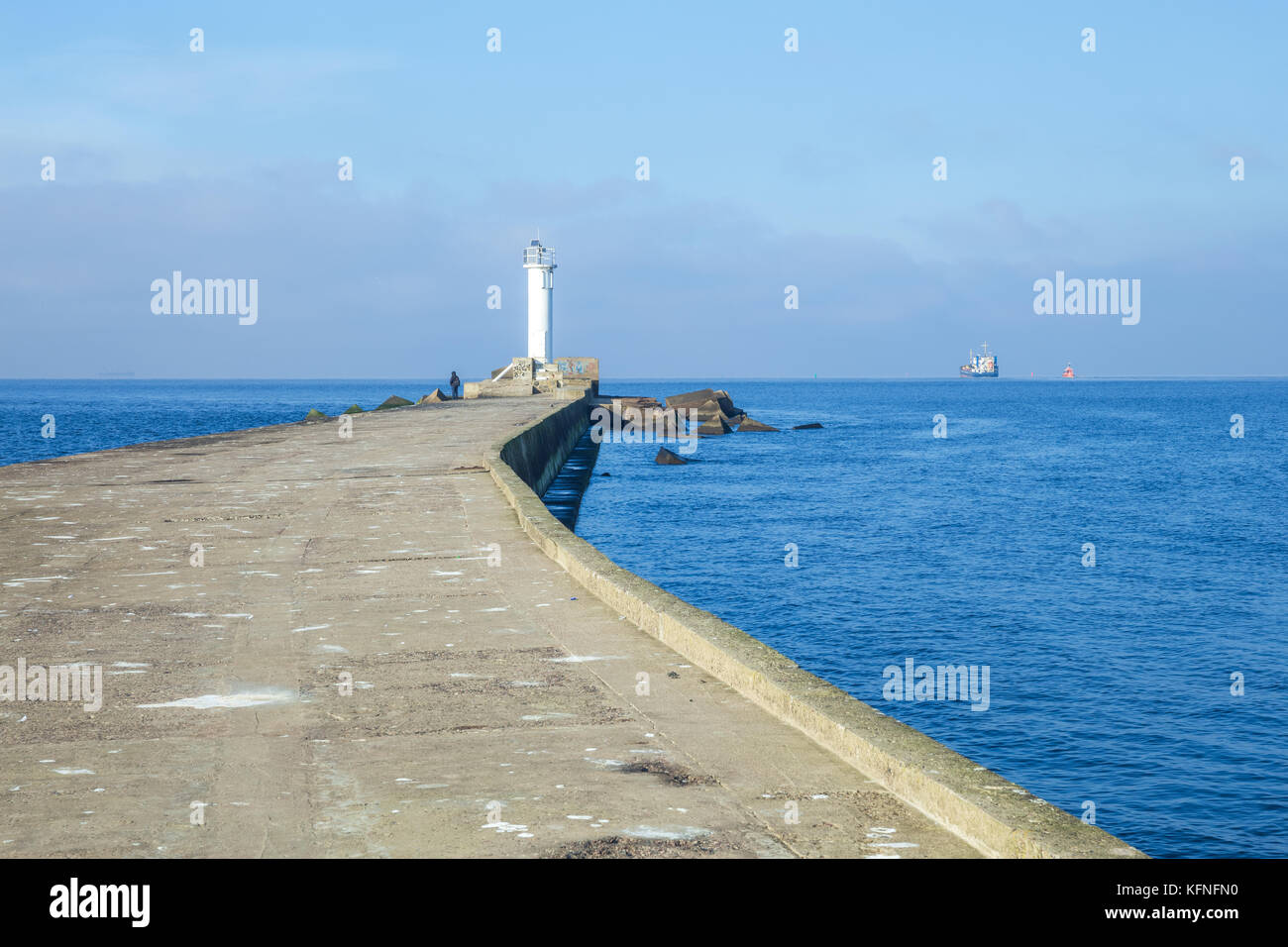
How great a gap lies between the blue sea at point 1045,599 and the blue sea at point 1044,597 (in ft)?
0.14

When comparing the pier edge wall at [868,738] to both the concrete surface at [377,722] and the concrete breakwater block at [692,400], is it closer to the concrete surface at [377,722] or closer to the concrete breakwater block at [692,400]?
the concrete surface at [377,722]

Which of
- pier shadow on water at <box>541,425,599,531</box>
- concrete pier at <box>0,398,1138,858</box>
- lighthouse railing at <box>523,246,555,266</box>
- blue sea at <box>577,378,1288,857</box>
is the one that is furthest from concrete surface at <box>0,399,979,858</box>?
lighthouse railing at <box>523,246,555,266</box>

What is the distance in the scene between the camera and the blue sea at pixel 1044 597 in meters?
9.46

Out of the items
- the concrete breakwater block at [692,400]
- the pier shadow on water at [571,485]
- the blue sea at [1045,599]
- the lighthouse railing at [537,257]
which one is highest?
the lighthouse railing at [537,257]

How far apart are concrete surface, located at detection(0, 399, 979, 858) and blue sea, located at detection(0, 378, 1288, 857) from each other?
192 inches

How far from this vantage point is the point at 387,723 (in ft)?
14.6

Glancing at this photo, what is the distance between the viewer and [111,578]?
7.40 metres

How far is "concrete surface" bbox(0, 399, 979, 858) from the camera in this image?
3.37 metres

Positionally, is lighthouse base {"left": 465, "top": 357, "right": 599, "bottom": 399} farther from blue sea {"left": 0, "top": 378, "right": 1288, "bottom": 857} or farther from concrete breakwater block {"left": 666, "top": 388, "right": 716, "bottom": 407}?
blue sea {"left": 0, "top": 378, "right": 1288, "bottom": 857}

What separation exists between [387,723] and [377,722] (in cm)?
4

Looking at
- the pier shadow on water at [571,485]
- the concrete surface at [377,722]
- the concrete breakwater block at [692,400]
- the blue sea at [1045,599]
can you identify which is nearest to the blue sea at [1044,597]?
the blue sea at [1045,599]

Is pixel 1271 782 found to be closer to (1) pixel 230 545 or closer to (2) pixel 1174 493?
(1) pixel 230 545

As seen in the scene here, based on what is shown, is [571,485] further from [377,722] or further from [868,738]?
[868,738]
